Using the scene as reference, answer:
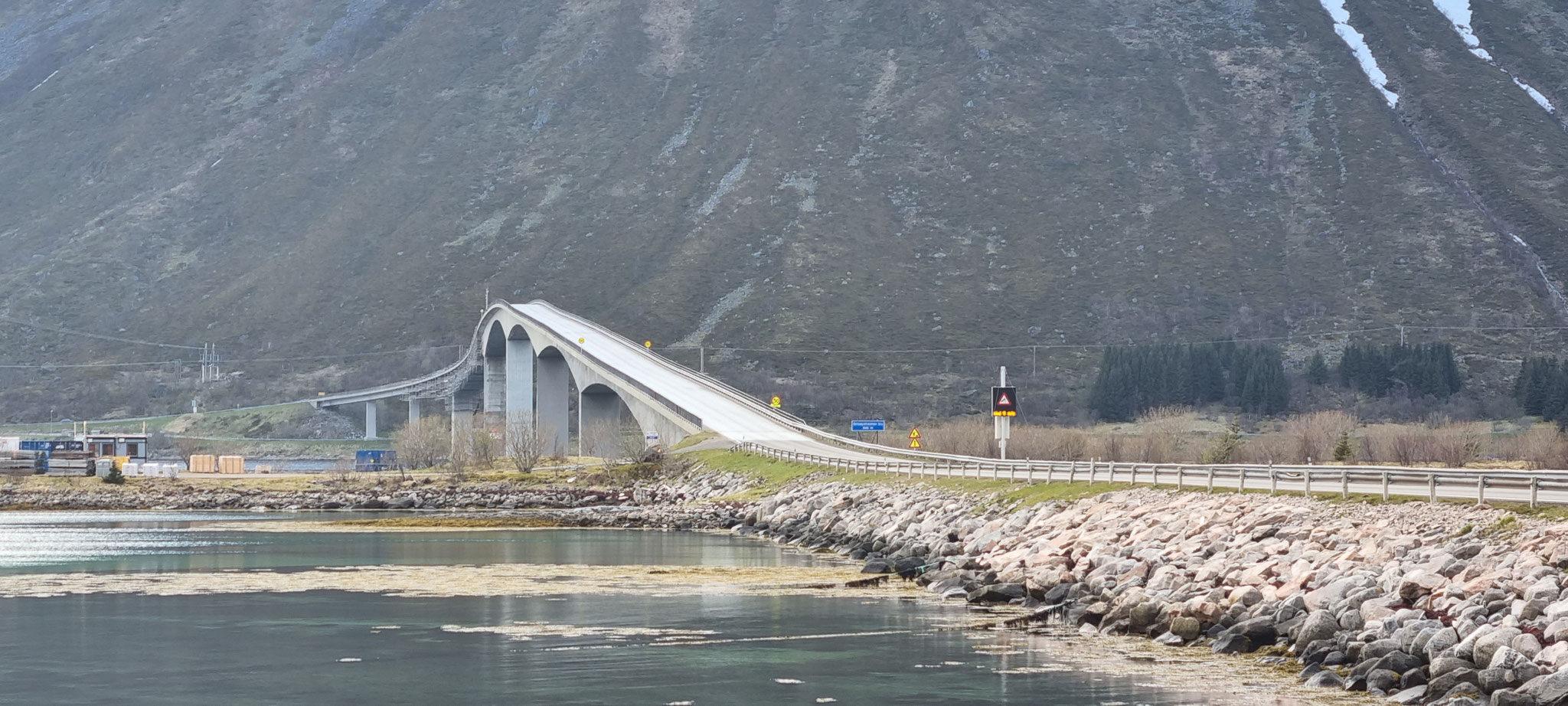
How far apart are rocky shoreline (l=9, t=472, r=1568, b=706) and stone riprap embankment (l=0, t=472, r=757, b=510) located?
31792mm

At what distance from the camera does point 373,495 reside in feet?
306

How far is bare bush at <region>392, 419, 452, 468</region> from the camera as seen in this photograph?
13075 cm

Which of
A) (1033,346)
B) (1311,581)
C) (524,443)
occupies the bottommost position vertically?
(1311,581)

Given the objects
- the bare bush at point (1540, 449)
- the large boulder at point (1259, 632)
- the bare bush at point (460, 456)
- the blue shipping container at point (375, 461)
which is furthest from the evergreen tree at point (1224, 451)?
the blue shipping container at point (375, 461)

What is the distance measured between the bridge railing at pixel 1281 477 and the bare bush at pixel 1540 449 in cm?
1733

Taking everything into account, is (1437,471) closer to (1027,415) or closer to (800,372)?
(1027,415)

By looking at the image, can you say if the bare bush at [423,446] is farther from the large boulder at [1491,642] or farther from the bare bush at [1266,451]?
the large boulder at [1491,642]

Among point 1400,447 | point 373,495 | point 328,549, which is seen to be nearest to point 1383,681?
point 328,549

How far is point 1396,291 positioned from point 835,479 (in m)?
139

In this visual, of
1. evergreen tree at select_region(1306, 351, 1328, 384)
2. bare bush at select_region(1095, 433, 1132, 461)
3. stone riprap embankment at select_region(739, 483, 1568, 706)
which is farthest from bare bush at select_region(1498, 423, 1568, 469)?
evergreen tree at select_region(1306, 351, 1328, 384)

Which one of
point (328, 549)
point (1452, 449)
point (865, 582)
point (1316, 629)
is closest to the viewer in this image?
point (1316, 629)

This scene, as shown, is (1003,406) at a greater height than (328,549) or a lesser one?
greater

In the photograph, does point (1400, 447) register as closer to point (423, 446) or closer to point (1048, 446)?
point (1048, 446)

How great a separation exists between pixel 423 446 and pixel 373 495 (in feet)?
126
